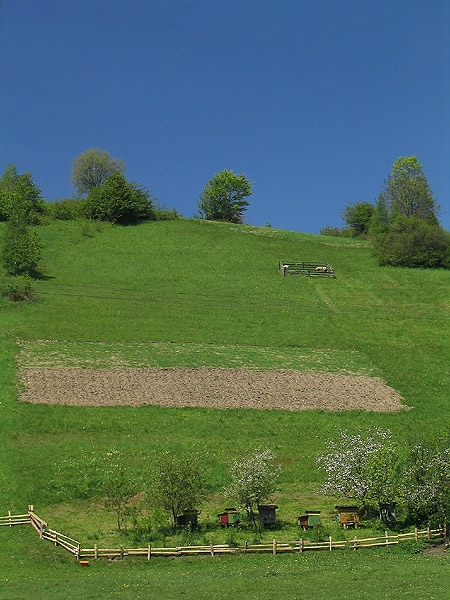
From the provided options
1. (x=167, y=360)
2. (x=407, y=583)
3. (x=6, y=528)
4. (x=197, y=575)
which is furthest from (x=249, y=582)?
(x=167, y=360)

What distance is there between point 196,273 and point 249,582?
62.5 metres

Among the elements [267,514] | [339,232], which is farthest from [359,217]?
[267,514]

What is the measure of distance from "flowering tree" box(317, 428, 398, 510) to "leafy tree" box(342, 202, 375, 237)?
3729 inches

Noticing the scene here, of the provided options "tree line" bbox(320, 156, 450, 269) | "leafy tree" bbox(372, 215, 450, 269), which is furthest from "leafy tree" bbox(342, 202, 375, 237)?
"leafy tree" bbox(372, 215, 450, 269)

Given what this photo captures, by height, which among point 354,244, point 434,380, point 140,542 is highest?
point 354,244

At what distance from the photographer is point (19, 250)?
8038cm

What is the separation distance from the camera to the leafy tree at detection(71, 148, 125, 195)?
142250mm

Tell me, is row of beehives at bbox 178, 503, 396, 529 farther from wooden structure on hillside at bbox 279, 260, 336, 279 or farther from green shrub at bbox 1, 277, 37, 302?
wooden structure on hillside at bbox 279, 260, 336, 279

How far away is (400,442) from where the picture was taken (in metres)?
44.9

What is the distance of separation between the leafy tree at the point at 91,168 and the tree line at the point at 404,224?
161 feet

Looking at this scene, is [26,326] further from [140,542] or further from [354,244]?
[354,244]

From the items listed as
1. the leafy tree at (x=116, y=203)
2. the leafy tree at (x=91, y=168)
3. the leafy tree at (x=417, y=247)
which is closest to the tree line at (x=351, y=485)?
the leafy tree at (x=417, y=247)

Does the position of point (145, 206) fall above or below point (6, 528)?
above

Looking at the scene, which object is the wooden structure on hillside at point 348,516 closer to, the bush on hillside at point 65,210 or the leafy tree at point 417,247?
the leafy tree at point 417,247
